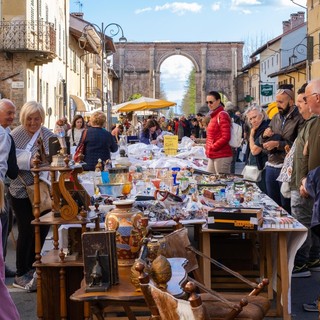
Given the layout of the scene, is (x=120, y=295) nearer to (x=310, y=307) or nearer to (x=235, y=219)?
(x=235, y=219)

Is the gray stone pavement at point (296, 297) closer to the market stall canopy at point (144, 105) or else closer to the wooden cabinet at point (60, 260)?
the wooden cabinet at point (60, 260)

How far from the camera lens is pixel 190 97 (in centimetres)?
13400

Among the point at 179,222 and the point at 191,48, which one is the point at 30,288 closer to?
the point at 179,222

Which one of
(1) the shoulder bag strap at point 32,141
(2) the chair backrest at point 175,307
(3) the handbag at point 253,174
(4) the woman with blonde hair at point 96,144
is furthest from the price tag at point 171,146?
(2) the chair backrest at point 175,307

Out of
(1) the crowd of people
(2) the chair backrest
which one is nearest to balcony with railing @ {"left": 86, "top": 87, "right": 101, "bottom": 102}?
(1) the crowd of people

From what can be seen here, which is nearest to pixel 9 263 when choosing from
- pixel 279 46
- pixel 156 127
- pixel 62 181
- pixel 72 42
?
pixel 62 181

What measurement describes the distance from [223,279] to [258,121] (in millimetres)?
2676

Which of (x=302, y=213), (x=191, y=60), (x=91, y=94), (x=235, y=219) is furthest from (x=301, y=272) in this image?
(x=191, y=60)

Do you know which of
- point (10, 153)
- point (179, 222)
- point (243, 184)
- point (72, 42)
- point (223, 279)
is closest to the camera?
point (179, 222)

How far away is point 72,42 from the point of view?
1751 inches

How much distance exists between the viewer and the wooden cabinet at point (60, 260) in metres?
5.47

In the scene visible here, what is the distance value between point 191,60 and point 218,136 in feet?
268

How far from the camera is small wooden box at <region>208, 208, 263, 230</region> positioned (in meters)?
5.87

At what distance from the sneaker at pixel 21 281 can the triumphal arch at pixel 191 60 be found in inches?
3242
